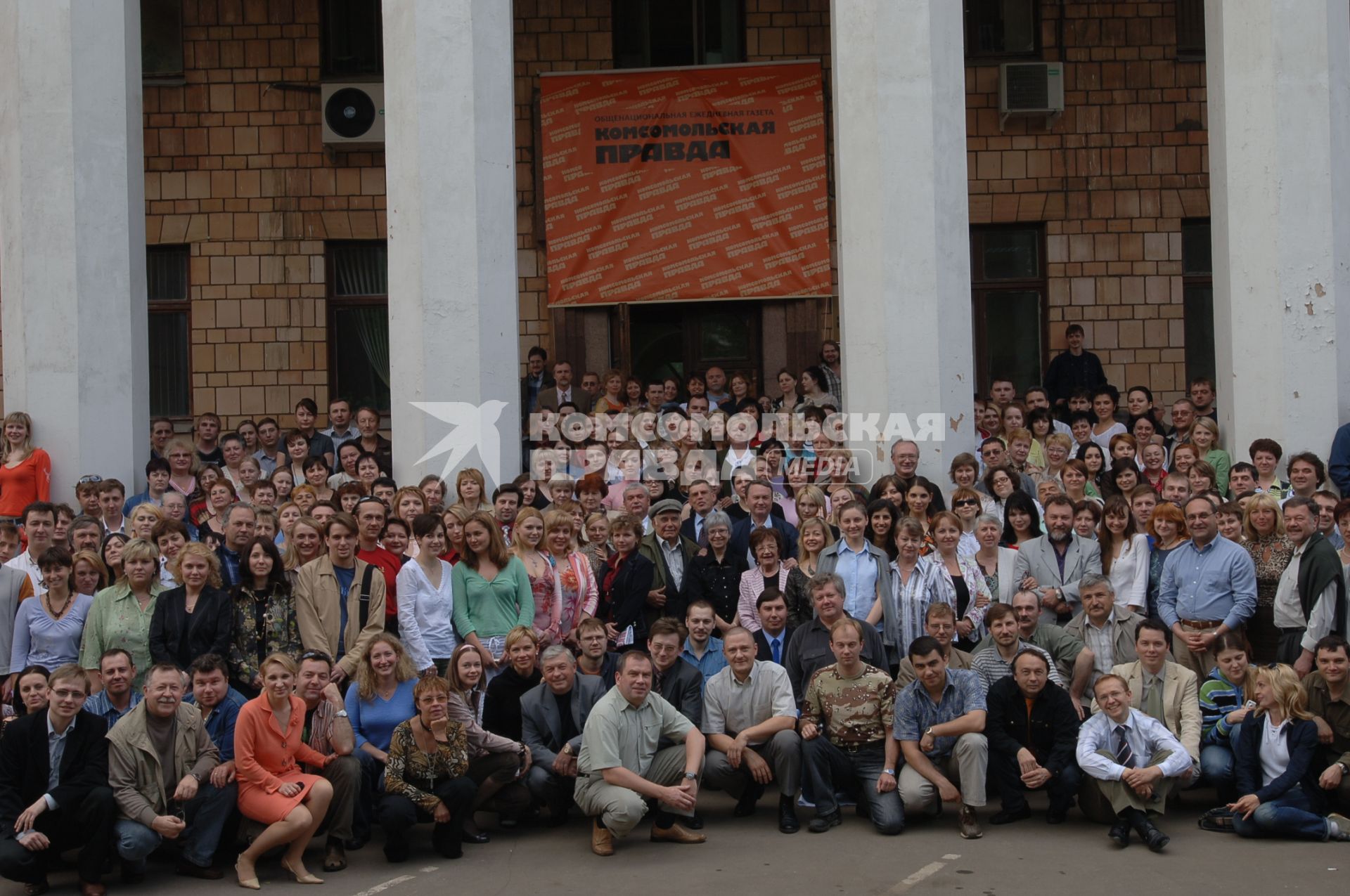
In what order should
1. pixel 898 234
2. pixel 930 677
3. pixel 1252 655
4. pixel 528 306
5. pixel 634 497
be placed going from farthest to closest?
pixel 528 306 < pixel 898 234 < pixel 634 497 < pixel 1252 655 < pixel 930 677

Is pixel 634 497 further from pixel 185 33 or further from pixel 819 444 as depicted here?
pixel 185 33

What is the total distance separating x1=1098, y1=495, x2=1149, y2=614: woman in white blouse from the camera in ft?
33.2

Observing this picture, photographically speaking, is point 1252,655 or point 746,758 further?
point 1252,655

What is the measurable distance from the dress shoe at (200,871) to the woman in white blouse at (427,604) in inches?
69.9

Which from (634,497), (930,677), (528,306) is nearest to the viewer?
(930,677)

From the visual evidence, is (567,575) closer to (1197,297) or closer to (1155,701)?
(1155,701)

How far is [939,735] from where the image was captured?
911cm

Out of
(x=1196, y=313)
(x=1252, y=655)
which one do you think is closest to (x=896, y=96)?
(x=1252, y=655)

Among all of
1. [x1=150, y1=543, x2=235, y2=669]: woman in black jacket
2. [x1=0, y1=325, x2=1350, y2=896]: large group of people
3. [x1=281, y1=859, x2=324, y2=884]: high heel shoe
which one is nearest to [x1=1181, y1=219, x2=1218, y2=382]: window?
[x1=0, y1=325, x2=1350, y2=896]: large group of people

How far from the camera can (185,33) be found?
17.6m

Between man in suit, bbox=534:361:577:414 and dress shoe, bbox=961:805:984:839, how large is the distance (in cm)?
704

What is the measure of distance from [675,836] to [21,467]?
22.4 feet

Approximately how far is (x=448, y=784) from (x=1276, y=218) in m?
8.36

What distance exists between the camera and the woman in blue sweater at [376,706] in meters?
8.98
